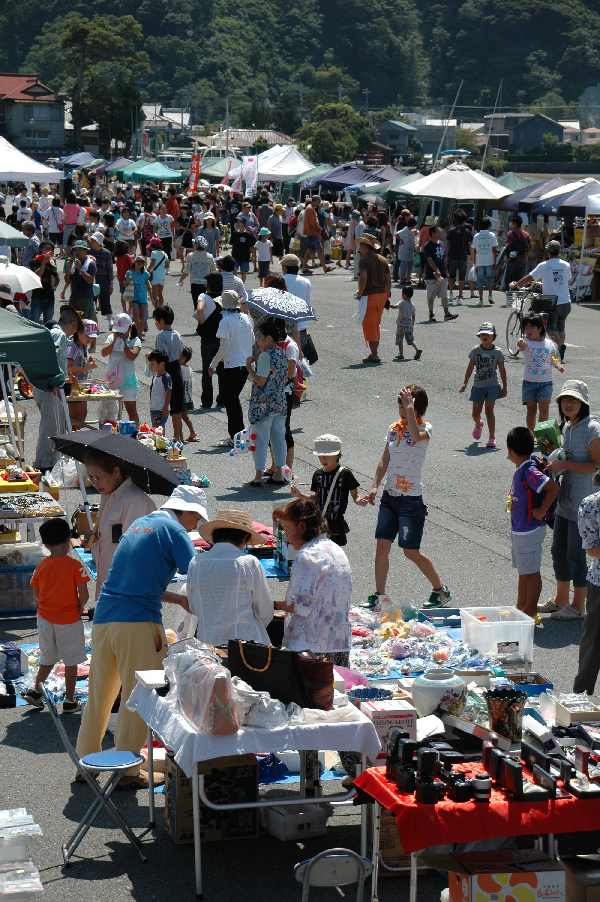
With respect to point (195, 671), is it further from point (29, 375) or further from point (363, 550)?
point (363, 550)

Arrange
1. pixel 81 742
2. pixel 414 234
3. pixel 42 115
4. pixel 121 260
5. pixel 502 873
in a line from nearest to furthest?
pixel 502 873, pixel 81 742, pixel 121 260, pixel 414 234, pixel 42 115

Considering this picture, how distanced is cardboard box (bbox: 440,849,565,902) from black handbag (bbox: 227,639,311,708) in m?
1.05

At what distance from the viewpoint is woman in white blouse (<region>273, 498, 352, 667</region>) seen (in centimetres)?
645

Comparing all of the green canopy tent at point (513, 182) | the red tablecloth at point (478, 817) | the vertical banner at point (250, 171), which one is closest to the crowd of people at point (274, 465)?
the red tablecloth at point (478, 817)

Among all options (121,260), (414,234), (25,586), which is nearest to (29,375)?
(25,586)

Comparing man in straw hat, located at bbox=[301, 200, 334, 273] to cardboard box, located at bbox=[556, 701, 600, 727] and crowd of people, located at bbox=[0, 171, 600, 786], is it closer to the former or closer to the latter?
crowd of people, located at bbox=[0, 171, 600, 786]

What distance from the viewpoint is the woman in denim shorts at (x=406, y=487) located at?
888cm

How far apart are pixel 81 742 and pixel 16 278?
9352 mm

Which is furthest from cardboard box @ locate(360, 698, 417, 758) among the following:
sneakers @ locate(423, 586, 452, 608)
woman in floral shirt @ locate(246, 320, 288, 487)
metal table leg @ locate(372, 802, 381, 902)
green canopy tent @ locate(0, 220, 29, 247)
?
green canopy tent @ locate(0, 220, 29, 247)

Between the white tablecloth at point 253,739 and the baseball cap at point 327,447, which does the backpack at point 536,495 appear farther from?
the white tablecloth at point 253,739

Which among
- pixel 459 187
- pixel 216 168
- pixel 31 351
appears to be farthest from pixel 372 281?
pixel 216 168

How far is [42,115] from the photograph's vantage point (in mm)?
106312

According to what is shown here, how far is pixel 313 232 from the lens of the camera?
29281 millimetres

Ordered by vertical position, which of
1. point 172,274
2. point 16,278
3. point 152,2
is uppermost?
point 152,2
